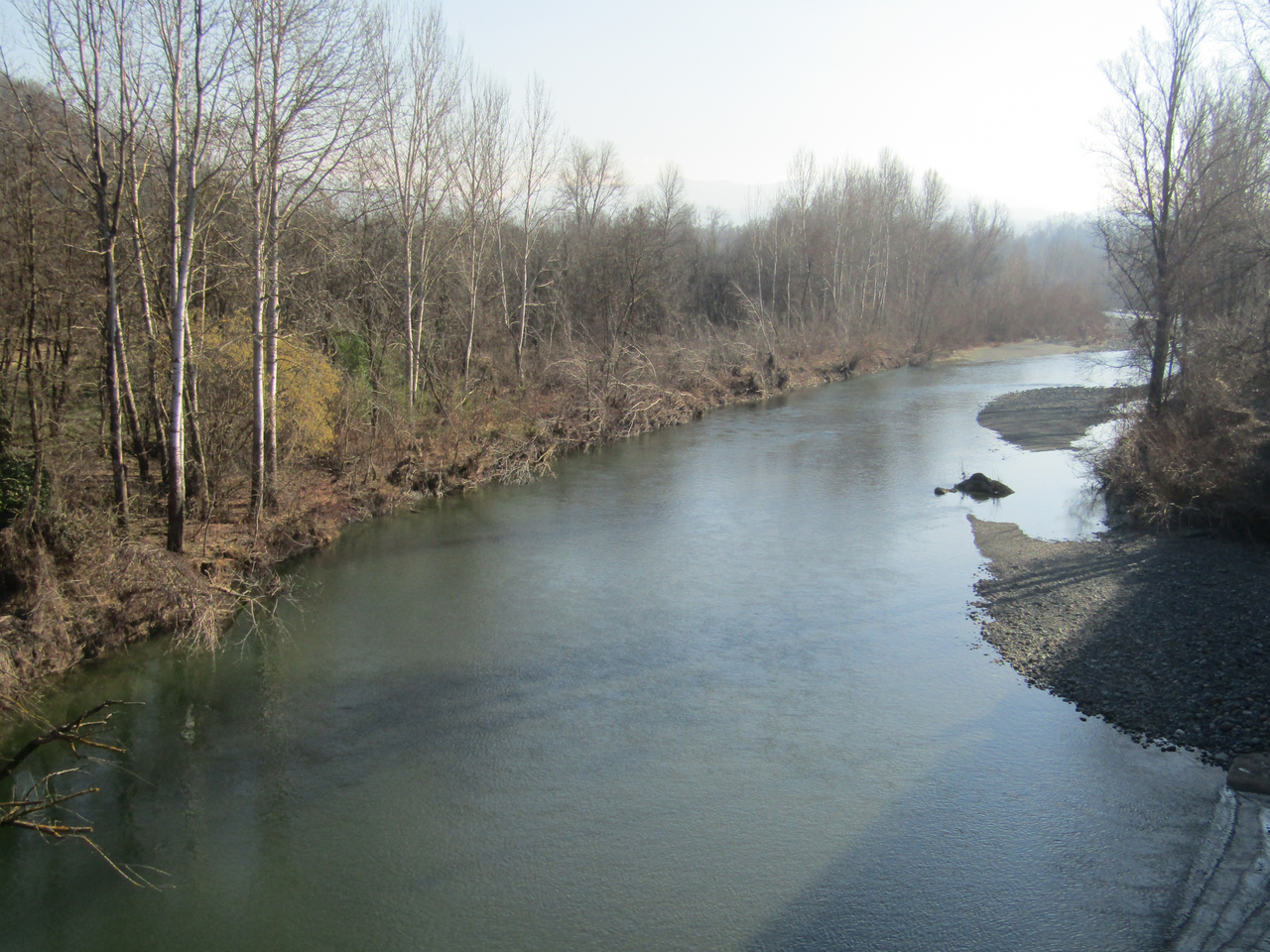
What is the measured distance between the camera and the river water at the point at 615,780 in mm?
5898

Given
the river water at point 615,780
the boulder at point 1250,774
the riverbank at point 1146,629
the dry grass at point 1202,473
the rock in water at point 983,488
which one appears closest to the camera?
the river water at point 615,780

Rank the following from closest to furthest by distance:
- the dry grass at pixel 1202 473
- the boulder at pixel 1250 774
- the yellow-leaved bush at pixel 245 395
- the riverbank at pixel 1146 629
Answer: the boulder at pixel 1250 774 → the riverbank at pixel 1146 629 → the yellow-leaved bush at pixel 245 395 → the dry grass at pixel 1202 473

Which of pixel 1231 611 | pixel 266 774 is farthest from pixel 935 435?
pixel 266 774

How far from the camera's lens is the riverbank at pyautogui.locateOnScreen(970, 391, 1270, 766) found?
8.11 m

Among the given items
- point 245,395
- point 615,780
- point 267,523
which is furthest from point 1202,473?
point 245,395

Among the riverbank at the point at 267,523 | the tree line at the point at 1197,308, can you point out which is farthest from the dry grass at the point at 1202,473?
the riverbank at the point at 267,523

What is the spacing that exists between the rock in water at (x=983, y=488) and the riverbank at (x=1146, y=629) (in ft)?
10.2

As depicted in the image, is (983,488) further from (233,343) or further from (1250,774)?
(233,343)

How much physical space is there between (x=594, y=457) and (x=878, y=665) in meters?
13.2

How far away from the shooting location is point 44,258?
10328 mm

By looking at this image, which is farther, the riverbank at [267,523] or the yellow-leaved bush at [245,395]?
the yellow-leaved bush at [245,395]

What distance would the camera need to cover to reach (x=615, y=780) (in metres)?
7.49

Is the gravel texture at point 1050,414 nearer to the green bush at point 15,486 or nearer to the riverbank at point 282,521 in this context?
the riverbank at point 282,521

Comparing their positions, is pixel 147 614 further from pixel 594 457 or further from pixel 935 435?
pixel 935 435
